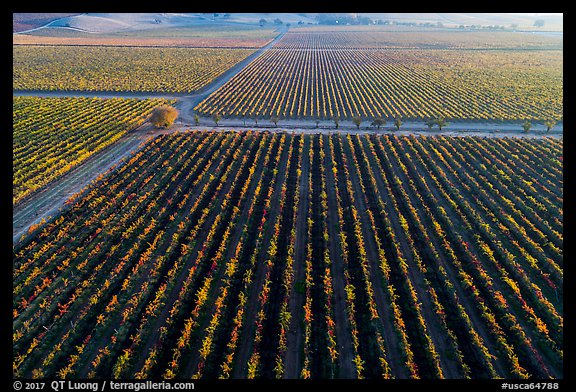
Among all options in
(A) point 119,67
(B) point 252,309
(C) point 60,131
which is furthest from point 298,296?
(A) point 119,67

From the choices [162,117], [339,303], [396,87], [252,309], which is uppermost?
[396,87]

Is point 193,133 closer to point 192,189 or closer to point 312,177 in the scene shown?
point 192,189

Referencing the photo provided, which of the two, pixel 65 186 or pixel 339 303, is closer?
pixel 339 303

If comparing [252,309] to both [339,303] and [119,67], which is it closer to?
[339,303]

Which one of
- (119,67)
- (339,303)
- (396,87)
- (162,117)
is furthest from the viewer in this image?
(119,67)

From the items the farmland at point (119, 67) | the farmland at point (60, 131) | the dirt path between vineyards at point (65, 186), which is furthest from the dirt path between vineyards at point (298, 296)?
the farmland at point (119, 67)

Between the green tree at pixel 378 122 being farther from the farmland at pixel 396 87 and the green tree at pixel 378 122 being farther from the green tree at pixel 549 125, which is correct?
the green tree at pixel 549 125

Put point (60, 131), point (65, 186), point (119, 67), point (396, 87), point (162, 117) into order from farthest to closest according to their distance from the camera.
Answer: point (119, 67)
point (396, 87)
point (162, 117)
point (60, 131)
point (65, 186)
